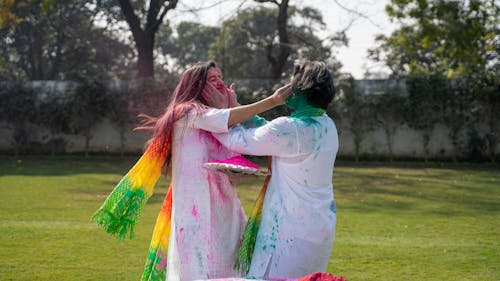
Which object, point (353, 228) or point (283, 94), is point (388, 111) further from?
point (283, 94)

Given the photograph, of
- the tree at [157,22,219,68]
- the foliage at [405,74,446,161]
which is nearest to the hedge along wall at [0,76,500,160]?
the foliage at [405,74,446,161]

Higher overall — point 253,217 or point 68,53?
point 68,53

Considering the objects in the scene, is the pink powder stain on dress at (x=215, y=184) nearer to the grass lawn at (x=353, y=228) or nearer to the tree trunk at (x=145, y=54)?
the grass lawn at (x=353, y=228)

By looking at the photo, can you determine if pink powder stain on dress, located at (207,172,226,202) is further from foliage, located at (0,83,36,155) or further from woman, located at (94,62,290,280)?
foliage, located at (0,83,36,155)

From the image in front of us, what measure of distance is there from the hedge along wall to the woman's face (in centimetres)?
1409

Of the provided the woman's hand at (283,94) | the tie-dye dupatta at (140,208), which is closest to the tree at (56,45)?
the tie-dye dupatta at (140,208)

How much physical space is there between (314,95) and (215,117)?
56 centimetres

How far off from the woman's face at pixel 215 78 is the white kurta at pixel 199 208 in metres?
0.25

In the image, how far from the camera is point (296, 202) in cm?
362

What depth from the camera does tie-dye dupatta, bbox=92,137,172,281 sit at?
4.16 meters

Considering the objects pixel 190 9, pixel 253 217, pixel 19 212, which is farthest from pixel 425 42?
pixel 253 217

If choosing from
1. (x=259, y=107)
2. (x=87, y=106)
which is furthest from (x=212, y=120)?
(x=87, y=106)

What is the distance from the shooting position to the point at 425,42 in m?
22.8

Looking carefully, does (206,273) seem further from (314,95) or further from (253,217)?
(314,95)
